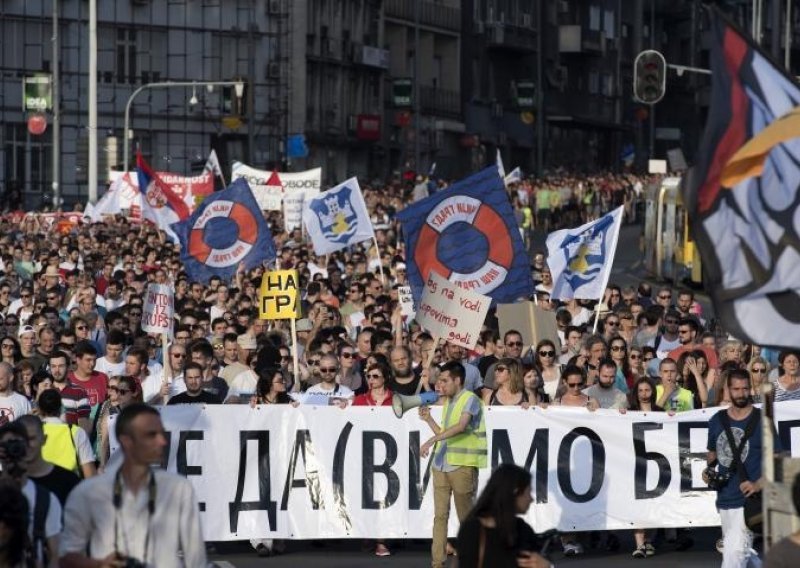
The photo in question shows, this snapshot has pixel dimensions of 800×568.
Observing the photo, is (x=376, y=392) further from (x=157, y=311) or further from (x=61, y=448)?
(x=61, y=448)

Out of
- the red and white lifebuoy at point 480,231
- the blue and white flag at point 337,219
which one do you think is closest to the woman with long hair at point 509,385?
the red and white lifebuoy at point 480,231

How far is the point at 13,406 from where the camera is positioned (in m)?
15.1

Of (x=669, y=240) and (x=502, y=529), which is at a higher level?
(x=669, y=240)

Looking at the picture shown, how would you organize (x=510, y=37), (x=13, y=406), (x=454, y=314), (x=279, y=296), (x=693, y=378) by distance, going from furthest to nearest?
(x=510, y=37) < (x=279, y=296) < (x=454, y=314) < (x=693, y=378) < (x=13, y=406)

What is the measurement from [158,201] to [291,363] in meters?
18.8

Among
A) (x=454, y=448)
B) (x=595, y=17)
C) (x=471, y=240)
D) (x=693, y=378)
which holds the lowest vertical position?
(x=454, y=448)

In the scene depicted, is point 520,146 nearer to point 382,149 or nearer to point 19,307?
point 382,149

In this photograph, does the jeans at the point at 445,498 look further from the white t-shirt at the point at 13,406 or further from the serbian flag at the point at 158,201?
the serbian flag at the point at 158,201

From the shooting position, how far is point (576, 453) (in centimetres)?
1616

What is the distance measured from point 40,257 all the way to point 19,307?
26.4 ft

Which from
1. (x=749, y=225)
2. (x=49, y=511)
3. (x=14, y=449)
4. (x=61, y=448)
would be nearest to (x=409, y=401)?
(x=61, y=448)

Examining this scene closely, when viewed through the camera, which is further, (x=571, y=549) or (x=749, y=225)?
(x=571, y=549)

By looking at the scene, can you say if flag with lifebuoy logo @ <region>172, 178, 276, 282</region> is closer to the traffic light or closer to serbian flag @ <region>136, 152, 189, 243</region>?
serbian flag @ <region>136, 152, 189, 243</region>

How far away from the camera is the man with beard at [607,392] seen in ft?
54.7
